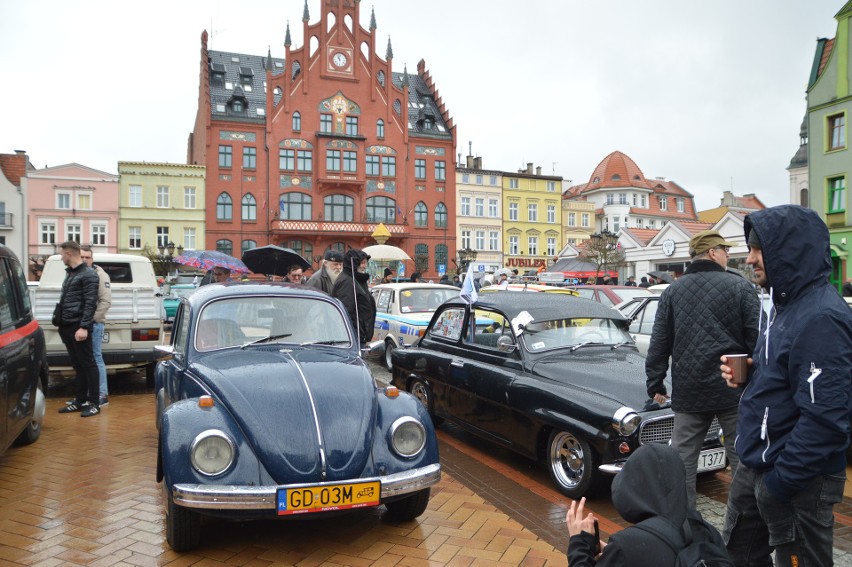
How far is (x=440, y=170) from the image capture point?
177ft

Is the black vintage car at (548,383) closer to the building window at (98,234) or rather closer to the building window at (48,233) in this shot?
the building window at (98,234)

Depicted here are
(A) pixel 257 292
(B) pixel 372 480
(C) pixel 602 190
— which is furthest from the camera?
(C) pixel 602 190

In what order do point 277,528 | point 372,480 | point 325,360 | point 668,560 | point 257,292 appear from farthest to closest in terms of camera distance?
point 257,292, point 325,360, point 277,528, point 372,480, point 668,560

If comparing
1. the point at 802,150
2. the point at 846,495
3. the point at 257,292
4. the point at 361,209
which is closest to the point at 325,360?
the point at 257,292

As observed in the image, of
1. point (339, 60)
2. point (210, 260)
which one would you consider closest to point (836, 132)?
point (210, 260)

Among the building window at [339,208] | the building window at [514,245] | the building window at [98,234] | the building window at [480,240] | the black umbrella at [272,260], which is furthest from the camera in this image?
the building window at [514,245]

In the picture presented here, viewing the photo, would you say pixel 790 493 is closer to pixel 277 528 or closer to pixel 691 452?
pixel 691 452

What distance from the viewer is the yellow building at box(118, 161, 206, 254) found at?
47.4 meters

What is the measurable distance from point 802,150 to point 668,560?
248 ft

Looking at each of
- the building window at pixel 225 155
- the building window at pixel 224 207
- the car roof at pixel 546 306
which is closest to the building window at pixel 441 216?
the building window at pixel 224 207

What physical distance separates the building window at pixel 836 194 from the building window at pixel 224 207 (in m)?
38.4

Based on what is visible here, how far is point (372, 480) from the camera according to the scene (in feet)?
12.7

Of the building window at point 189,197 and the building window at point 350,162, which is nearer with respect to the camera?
the building window at point 189,197

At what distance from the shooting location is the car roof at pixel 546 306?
6.16 metres
